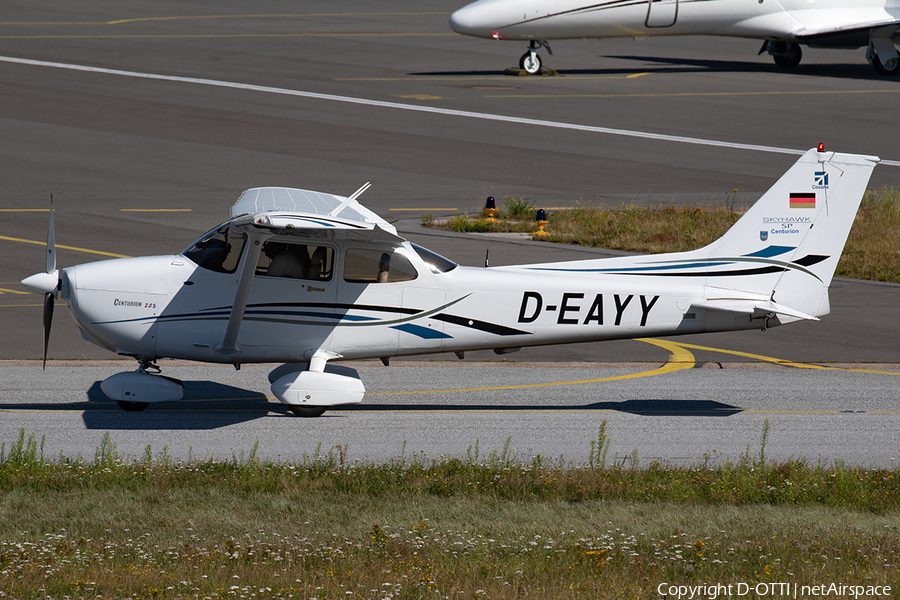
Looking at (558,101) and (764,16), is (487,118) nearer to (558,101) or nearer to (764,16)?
(558,101)

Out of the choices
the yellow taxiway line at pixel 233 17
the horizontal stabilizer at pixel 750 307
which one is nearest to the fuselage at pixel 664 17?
the yellow taxiway line at pixel 233 17

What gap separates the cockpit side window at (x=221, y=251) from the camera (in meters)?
12.2

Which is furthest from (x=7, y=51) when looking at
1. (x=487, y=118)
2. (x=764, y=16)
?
(x=764, y=16)

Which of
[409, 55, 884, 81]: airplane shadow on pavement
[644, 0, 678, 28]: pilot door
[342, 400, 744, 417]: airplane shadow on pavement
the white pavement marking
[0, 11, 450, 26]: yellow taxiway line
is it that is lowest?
[342, 400, 744, 417]: airplane shadow on pavement

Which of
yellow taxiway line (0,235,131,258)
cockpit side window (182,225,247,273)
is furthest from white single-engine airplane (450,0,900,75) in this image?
cockpit side window (182,225,247,273)

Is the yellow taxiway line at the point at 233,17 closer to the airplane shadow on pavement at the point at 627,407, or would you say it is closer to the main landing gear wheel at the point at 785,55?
the main landing gear wheel at the point at 785,55

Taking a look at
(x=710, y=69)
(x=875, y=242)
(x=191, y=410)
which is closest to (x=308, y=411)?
(x=191, y=410)

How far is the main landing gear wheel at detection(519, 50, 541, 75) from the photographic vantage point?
1748 inches

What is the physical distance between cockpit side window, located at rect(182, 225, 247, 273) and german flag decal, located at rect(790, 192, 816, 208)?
657cm

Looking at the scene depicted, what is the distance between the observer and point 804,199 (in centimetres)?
1248

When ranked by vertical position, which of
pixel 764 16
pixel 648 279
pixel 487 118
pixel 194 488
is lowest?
pixel 194 488

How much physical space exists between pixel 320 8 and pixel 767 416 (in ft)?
191

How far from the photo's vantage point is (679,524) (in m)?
8.80

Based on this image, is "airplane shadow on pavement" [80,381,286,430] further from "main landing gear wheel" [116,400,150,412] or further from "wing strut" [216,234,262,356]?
"wing strut" [216,234,262,356]
